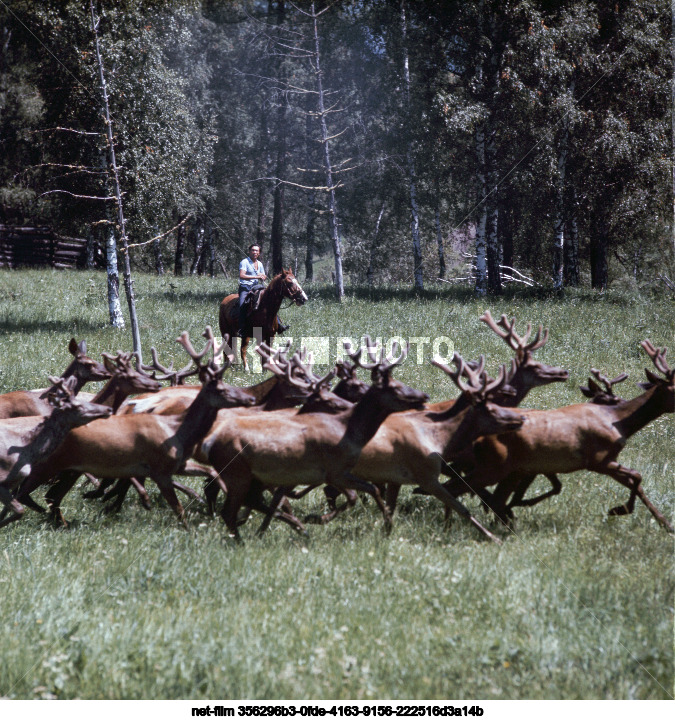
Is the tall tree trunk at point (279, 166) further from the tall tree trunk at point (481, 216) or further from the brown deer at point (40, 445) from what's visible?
the brown deer at point (40, 445)

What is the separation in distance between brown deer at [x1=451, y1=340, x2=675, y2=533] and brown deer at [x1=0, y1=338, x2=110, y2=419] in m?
4.78

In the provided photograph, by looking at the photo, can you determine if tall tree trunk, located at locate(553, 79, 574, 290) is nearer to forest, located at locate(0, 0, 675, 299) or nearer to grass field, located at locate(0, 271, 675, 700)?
forest, located at locate(0, 0, 675, 299)

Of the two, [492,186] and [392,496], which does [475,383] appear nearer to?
[392,496]

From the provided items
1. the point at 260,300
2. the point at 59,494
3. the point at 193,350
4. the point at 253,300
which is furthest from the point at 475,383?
the point at 253,300

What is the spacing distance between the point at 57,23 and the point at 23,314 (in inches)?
337

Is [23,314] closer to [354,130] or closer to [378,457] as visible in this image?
[354,130]

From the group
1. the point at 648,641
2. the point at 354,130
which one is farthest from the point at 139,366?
the point at 354,130

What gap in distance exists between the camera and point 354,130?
29422mm

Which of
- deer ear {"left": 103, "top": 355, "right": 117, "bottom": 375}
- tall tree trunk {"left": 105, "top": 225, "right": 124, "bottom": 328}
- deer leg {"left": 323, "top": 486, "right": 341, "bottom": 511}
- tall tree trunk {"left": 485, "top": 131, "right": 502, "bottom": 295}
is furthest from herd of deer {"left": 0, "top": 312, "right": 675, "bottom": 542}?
tall tree trunk {"left": 485, "top": 131, "right": 502, "bottom": 295}

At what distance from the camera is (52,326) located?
2236 cm

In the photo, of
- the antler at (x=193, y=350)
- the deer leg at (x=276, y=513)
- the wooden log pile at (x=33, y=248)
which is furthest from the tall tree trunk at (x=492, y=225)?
the wooden log pile at (x=33, y=248)

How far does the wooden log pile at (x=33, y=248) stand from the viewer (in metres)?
39.3

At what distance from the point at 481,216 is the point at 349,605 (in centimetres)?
2284

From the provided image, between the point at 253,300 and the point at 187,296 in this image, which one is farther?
the point at 187,296
